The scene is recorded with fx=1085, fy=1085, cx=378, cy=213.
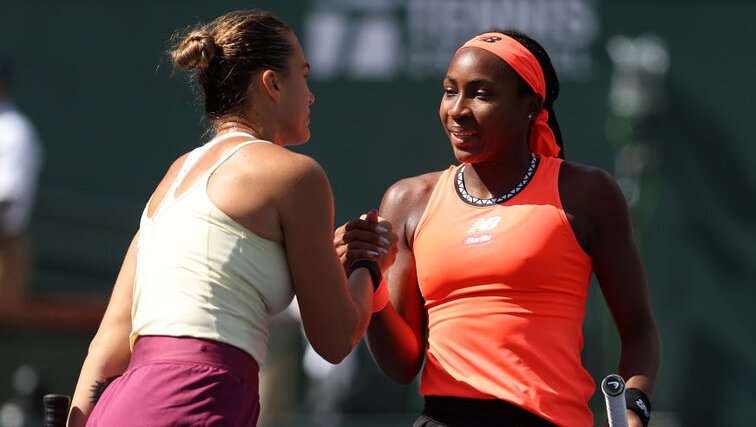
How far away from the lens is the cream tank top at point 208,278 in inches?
92.6

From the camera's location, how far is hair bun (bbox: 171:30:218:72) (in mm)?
2594

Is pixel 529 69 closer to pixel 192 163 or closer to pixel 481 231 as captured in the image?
pixel 481 231

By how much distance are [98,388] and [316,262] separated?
2.14 ft

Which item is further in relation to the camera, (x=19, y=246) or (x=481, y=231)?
(x=19, y=246)

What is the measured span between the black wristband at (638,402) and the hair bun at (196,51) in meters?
1.33

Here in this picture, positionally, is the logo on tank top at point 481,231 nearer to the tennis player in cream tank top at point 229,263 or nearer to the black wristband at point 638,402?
the tennis player in cream tank top at point 229,263

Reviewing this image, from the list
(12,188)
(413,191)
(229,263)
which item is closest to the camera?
(229,263)

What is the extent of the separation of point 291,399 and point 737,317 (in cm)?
338

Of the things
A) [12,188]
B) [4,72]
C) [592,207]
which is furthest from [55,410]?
[4,72]

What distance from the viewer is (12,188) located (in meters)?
6.76

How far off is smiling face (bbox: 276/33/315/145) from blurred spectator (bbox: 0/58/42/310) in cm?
453

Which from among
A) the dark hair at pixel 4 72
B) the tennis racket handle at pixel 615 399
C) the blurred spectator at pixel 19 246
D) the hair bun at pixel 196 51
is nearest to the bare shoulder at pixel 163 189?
the hair bun at pixel 196 51

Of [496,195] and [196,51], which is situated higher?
[196,51]

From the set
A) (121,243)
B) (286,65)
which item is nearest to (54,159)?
(121,243)
